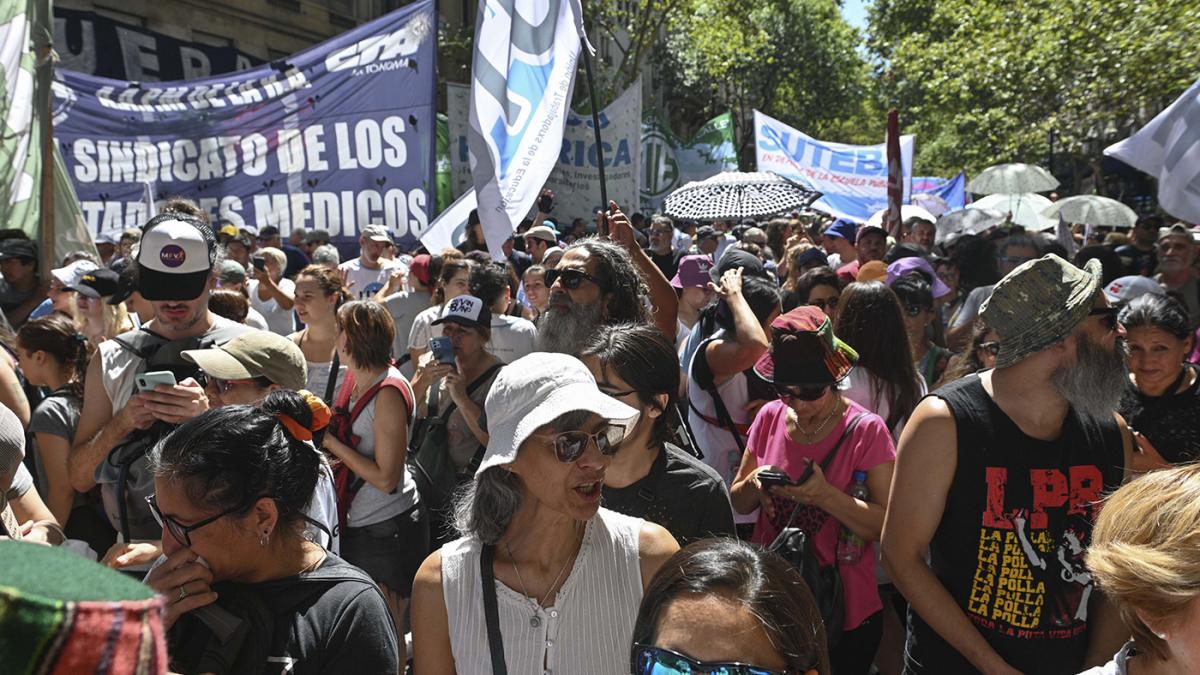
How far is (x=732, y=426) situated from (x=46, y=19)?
5.43 m

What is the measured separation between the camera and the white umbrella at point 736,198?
10617 millimetres

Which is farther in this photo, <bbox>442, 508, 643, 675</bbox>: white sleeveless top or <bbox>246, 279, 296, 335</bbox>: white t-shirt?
<bbox>246, 279, 296, 335</bbox>: white t-shirt

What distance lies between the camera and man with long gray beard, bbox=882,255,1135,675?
2746mm

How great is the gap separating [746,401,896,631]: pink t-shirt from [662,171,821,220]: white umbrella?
7.06 metres

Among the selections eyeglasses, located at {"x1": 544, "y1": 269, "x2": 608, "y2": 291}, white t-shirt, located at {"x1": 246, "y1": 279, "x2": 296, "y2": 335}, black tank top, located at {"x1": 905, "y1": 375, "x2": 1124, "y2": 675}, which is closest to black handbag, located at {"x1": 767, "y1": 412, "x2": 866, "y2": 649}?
black tank top, located at {"x1": 905, "y1": 375, "x2": 1124, "y2": 675}

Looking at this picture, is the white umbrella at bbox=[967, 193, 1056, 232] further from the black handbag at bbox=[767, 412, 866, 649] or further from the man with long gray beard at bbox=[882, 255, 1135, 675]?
the man with long gray beard at bbox=[882, 255, 1135, 675]

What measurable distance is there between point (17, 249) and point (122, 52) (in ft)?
39.3

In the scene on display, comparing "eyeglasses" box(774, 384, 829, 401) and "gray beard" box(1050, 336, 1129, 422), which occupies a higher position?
"gray beard" box(1050, 336, 1129, 422)

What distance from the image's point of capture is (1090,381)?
2.74 metres

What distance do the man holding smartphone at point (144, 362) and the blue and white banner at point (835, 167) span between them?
1364 cm

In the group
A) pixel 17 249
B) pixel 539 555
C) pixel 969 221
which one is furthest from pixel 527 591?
pixel 969 221

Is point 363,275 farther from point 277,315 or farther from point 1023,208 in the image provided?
point 1023,208

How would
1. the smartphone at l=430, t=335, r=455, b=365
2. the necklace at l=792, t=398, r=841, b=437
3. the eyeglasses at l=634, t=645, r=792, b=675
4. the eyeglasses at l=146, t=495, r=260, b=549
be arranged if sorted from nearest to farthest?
the eyeglasses at l=634, t=645, r=792, b=675 → the eyeglasses at l=146, t=495, r=260, b=549 → the necklace at l=792, t=398, r=841, b=437 → the smartphone at l=430, t=335, r=455, b=365

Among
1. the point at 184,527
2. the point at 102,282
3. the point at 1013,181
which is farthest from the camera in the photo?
the point at 1013,181
